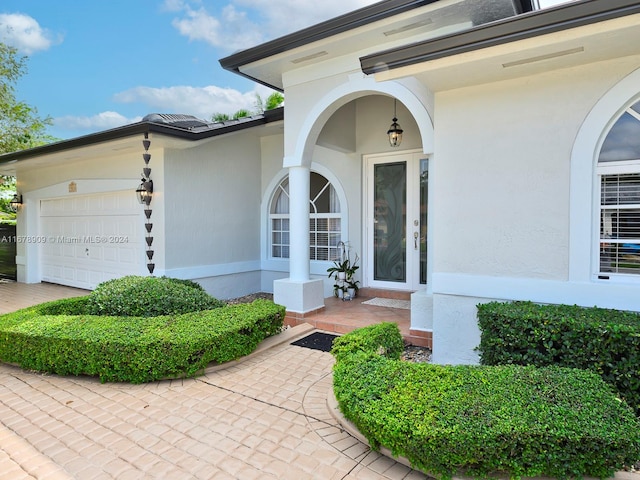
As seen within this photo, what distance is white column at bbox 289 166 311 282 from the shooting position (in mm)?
6914

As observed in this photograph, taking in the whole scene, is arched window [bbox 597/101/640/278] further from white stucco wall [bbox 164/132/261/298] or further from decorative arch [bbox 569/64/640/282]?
white stucco wall [bbox 164/132/261/298]

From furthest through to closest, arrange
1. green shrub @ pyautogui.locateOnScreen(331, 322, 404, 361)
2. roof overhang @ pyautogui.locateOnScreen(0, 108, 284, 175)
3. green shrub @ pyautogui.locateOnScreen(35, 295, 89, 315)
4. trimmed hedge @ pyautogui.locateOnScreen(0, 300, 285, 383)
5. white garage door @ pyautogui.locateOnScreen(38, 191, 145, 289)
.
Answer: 1. white garage door @ pyautogui.locateOnScreen(38, 191, 145, 289)
2. roof overhang @ pyautogui.locateOnScreen(0, 108, 284, 175)
3. green shrub @ pyautogui.locateOnScreen(35, 295, 89, 315)
4. trimmed hedge @ pyautogui.locateOnScreen(0, 300, 285, 383)
5. green shrub @ pyautogui.locateOnScreen(331, 322, 404, 361)

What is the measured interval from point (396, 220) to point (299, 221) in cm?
238

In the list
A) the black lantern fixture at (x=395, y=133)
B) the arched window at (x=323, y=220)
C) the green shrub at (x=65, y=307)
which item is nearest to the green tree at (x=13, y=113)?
the green shrub at (x=65, y=307)

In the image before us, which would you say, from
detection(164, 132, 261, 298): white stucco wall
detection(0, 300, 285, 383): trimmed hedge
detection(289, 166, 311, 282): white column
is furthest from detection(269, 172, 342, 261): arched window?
detection(0, 300, 285, 383): trimmed hedge

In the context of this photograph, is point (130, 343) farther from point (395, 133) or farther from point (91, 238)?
point (91, 238)

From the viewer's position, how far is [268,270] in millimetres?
10039

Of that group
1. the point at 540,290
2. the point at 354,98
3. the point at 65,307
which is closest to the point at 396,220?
the point at 354,98

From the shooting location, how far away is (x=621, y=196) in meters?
4.12

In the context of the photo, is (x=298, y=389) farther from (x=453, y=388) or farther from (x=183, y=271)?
(x=183, y=271)

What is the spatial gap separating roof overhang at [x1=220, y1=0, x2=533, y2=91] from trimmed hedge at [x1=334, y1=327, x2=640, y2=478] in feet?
14.2

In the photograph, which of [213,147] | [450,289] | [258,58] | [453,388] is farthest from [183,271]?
[453,388]

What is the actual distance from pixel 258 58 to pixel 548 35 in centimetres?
429

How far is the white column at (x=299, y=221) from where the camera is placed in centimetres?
691
